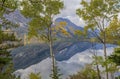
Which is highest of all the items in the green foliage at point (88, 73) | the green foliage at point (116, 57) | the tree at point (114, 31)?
the green foliage at point (116, 57)

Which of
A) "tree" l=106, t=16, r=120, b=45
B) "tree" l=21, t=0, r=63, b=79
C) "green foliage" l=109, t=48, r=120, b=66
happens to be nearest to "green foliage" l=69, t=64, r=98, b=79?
"tree" l=106, t=16, r=120, b=45

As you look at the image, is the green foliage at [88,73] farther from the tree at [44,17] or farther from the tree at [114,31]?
the tree at [44,17]

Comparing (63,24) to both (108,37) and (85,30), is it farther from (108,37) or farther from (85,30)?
(108,37)

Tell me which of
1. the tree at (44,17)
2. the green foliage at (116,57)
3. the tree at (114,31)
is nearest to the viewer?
the green foliage at (116,57)

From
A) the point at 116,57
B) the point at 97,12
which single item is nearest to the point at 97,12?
the point at 97,12

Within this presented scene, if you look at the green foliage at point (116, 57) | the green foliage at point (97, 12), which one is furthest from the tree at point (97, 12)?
the green foliage at point (116, 57)

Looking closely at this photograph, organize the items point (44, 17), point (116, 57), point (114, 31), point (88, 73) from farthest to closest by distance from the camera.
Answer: point (88, 73), point (114, 31), point (44, 17), point (116, 57)

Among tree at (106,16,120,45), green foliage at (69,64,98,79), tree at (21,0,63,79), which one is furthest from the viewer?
green foliage at (69,64,98,79)

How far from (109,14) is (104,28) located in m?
1.67

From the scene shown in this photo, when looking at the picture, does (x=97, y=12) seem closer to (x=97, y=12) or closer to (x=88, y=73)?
(x=97, y=12)

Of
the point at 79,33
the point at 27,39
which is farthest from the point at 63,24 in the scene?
the point at 27,39

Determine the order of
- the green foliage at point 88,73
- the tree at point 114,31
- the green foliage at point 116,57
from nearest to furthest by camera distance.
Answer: the green foliage at point 116,57, the tree at point 114,31, the green foliage at point 88,73

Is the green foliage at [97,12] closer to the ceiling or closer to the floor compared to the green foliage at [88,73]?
closer to the ceiling

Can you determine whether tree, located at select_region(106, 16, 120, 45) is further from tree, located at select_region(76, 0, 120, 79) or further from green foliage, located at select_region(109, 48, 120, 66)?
green foliage, located at select_region(109, 48, 120, 66)
